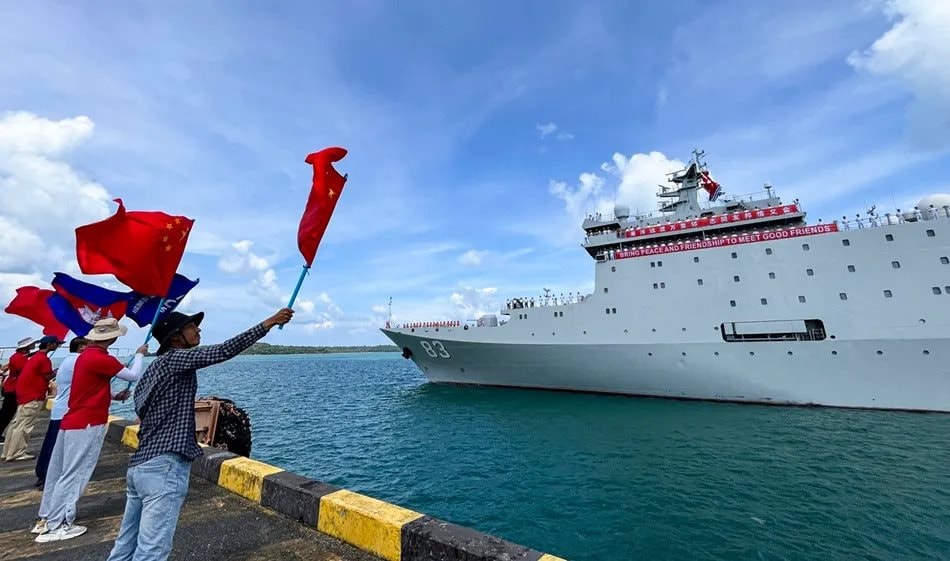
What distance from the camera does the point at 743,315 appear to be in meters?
16.6

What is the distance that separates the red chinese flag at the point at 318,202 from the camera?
365 cm

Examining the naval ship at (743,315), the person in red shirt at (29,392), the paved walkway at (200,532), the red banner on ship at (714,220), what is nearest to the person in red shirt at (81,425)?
the paved walkway at (200,532)

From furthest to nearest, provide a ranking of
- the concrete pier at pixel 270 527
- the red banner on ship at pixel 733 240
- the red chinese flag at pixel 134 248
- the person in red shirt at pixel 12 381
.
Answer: the red banner on ship at pixel 733 240 → the person in red shirt at pixel 12 381 → the red chinese flag at pixel 134 248 → the concrete pier at pixel 270 527

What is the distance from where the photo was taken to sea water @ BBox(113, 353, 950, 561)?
250 inches

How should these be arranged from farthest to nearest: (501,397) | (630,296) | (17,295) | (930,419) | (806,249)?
1. (501,397)
2. (630,296)
3. (806,249)
4. (930,419)
5. (17,295)

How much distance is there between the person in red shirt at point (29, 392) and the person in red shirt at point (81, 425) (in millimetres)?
3059

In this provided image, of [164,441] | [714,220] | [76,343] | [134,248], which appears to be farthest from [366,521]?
[714,220]

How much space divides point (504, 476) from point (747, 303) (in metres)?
13.7

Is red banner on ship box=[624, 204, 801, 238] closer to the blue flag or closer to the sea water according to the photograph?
the sea water

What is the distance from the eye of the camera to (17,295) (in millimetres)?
6469

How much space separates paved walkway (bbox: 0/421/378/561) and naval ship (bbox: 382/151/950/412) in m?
16.6

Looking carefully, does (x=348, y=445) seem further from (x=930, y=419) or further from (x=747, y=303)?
(x=930, y=419)

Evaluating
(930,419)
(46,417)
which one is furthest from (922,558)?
(46,417)

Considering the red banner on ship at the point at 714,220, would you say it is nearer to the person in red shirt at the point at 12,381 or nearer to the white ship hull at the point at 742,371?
the white ship hull at the point at 742,371
